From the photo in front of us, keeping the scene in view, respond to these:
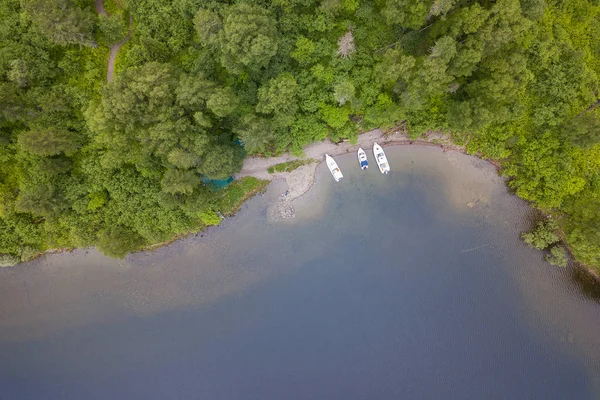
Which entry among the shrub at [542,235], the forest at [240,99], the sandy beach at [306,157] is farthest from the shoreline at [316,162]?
the shrub at [542,235]

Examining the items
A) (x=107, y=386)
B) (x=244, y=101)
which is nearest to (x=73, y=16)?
(x=244, y=101)

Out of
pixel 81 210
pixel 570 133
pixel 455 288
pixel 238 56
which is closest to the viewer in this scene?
pixel 238 56

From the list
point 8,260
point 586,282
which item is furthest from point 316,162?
point 8,260

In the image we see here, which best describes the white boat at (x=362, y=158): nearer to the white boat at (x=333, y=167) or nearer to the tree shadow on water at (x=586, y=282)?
the white boat at (x=333, y=167)

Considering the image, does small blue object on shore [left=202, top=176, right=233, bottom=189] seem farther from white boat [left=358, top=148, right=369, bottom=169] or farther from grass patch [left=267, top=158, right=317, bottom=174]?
white boat [left=358, top=148, right=369, bottom=169]

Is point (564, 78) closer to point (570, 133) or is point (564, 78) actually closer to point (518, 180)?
point (570, 133)

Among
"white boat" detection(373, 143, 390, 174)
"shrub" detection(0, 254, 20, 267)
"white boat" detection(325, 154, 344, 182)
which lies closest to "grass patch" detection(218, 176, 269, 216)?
"white boat" detection(325, 154, 344, 182)

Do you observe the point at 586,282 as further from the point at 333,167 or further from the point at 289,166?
the point at 289,166
